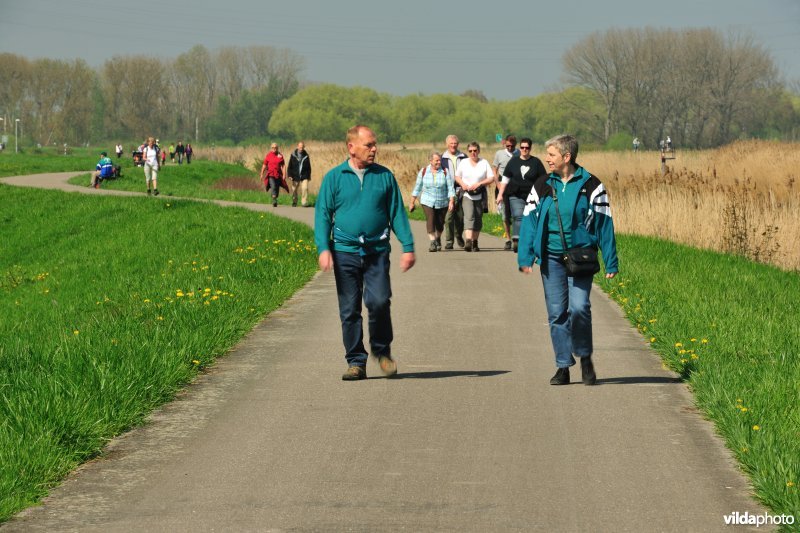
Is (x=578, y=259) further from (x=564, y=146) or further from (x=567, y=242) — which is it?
(x=564, y=146)

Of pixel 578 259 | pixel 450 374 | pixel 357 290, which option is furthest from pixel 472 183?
pixel 578 259

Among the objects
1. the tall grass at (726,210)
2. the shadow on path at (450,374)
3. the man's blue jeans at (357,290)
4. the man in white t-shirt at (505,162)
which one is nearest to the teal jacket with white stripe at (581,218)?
the shadow on path at (450,374)

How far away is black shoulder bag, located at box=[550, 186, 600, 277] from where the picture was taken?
847cm

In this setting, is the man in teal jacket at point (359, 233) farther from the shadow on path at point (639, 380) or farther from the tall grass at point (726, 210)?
the tall grass at point (726, 210)

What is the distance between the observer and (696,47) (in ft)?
358

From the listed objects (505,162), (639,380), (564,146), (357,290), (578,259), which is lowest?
(639,380)

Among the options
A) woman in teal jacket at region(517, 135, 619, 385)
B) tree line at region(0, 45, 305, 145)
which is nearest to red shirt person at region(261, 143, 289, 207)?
woman in teal jacket at region(517, 135, 619, 385)

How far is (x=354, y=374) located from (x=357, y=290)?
62 centimetres

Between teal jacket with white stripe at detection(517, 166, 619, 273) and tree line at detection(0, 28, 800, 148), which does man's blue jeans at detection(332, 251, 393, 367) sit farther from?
tree line at detection(0, 28, 800, 148)

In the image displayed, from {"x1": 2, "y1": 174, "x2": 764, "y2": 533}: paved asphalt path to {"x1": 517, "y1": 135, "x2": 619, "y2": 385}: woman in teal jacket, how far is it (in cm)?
31

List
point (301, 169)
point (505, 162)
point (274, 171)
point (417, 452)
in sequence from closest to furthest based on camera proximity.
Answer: point (417, 452) → point (505, 162) → point (274, 171) → point (301, 169)

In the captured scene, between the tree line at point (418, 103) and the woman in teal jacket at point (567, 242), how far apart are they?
77.2 m

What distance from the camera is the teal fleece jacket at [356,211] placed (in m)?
8.70
